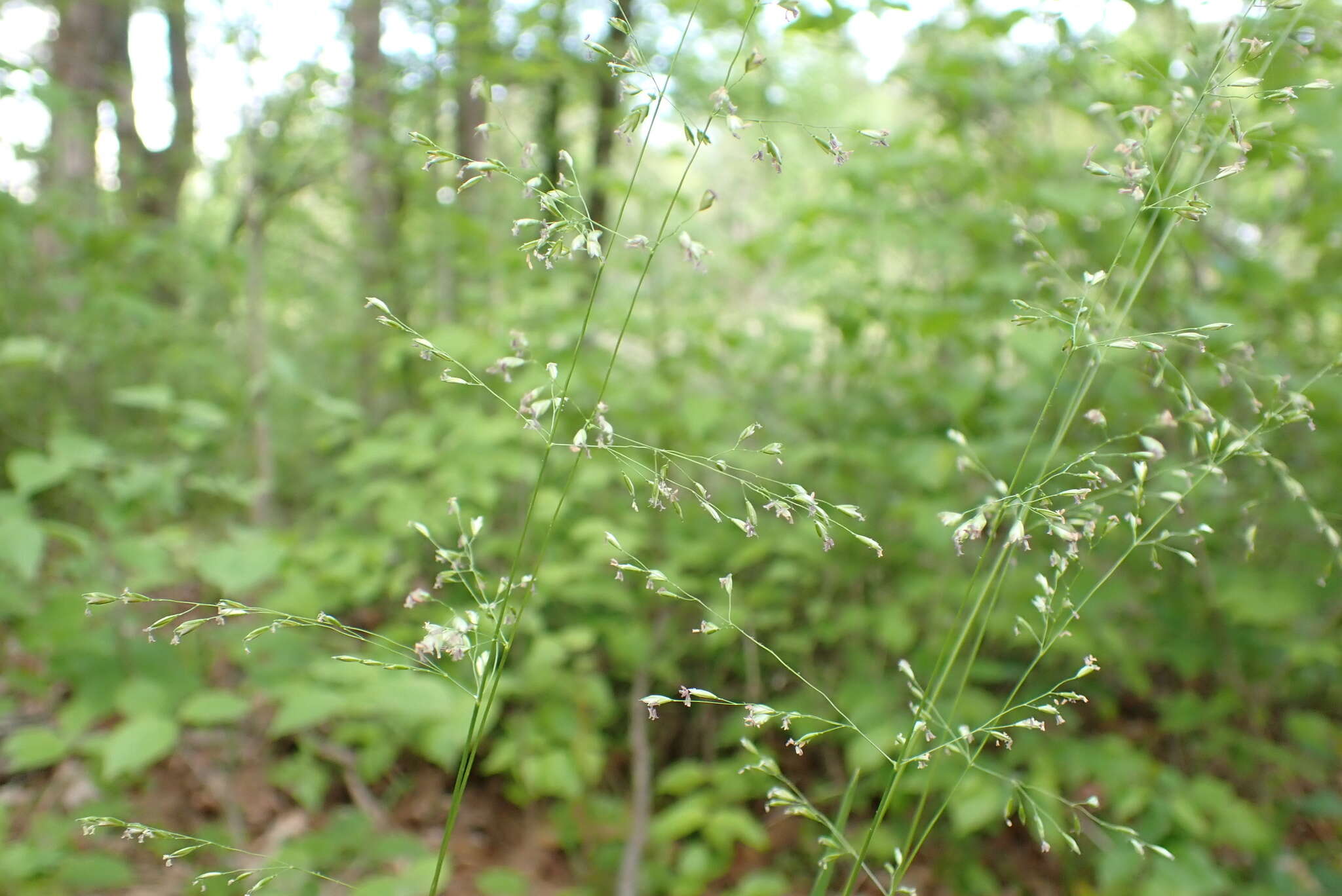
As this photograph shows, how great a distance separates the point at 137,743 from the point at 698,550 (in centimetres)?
159

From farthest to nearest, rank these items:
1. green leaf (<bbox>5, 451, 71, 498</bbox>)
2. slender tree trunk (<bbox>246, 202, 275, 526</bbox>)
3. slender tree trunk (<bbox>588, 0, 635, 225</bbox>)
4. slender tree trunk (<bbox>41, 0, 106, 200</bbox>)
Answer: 1. slender tree trunk (<bbox>41, 0, 106, 200</bbox>)
2. slender tree trunk (<bbox>588, 0, 635, 225</bbox>)
3. slender tree trunk (<bbox>246, 202, 275, 526</bbox>)
4. green leaf (<bbox>5, 451, 71, 498</bbox>)

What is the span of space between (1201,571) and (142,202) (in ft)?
22.2

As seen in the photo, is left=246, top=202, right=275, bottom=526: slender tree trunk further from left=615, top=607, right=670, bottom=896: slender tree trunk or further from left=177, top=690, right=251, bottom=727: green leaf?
left=615, top=607, right=670, bottom=896: slender tree trunk

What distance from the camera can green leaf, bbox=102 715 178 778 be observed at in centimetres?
191

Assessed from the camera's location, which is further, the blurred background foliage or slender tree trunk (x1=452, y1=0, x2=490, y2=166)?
slender tree trunk (x1=452, y1=0, x2=490, y2=166)

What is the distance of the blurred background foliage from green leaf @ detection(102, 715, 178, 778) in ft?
0.04

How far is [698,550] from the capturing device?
282 centimetres

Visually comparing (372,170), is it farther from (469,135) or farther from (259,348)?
(259,348)

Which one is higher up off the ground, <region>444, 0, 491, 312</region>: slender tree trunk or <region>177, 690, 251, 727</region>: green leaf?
<region>444, 0, 491, 312</region>: slender tree trunk

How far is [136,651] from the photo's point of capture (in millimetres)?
2332

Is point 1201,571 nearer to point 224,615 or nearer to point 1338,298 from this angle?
point 1338,298

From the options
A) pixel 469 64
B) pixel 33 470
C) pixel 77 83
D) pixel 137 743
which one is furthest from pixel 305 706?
pixel 77 83

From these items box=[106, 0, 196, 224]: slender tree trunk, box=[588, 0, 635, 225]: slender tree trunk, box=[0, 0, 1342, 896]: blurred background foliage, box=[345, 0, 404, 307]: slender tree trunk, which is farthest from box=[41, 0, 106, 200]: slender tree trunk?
box=[588, 0, 635, 225]: slender tree trunk

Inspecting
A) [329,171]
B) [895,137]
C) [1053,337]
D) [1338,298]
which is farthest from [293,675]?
[1338,298]
